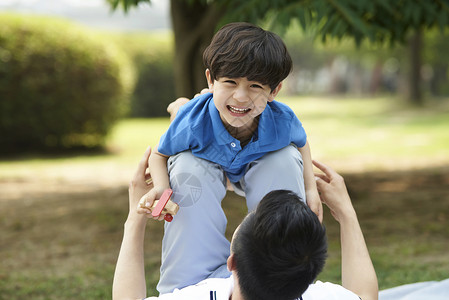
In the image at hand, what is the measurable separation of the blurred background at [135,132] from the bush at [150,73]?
35mm

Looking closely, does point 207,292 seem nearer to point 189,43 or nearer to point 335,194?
point 335,194

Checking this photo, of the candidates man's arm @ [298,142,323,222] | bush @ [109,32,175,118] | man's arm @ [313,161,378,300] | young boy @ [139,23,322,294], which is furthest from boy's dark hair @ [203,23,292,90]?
bush @ [109,32,175,118]

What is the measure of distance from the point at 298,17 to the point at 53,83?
21.5 feet

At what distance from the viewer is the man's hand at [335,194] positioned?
2.21 meters

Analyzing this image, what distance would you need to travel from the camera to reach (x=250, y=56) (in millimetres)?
2107

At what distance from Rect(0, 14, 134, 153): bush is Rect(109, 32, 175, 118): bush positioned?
5093 mm

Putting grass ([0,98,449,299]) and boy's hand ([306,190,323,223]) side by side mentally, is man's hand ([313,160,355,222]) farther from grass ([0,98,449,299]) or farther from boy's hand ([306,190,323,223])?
grass ([0,98,449,299])

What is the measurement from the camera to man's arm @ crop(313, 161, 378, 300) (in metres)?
2.02

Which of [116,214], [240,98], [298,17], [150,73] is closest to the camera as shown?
[240,98]

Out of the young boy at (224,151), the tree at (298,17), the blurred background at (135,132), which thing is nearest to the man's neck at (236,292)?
the young boy at (224,151)

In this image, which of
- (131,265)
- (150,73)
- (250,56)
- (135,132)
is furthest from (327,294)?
(150,73)

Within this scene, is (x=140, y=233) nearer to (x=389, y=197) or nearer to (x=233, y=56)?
(x=233, y=56)

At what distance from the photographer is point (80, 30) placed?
1009 centimetres

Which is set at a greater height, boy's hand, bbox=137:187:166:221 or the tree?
the tree
